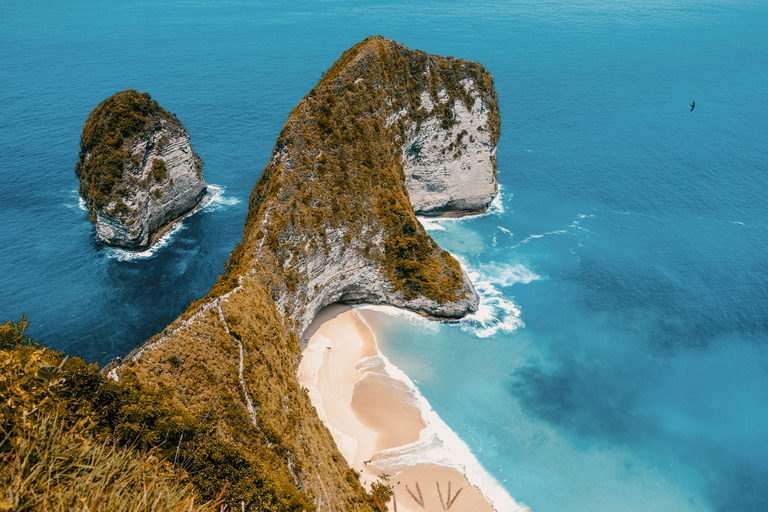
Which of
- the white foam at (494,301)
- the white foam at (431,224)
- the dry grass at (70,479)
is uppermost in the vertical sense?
the dry grass at (70,479)

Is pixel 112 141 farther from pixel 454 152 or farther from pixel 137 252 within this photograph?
pixel 454 152

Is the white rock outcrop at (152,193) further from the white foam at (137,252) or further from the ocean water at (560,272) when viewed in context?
the ocean water at (560,272)

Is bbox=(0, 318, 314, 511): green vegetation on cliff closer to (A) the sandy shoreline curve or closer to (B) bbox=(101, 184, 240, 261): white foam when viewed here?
(A) the sandy shoreline curve

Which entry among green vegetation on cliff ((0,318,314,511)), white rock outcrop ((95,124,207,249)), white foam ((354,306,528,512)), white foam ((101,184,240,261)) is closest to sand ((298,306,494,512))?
white foam ((354,306,528,512))

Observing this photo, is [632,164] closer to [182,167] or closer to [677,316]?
[677,316]

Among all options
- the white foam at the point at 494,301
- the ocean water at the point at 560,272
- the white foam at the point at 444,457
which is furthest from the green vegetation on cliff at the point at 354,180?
the white foam at the point at 444,457

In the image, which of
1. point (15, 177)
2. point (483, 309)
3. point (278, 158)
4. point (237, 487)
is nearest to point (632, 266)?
point (483, 309)

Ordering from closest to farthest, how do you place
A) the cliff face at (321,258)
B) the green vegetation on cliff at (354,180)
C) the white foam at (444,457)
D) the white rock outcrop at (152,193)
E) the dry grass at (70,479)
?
Result: the dry grass at (70,479) < the cliff face at (321,258) < the white foam at (444,457) < the green vegetation on cliff at (354,180) < the white rock outcrop at (152,193)

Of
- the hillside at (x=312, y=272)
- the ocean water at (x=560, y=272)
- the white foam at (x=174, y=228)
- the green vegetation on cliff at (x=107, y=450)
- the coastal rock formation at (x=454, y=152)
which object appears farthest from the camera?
the coastal rock formation at (x=454, y=152)

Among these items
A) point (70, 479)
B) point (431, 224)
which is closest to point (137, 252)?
point (431, 224)
